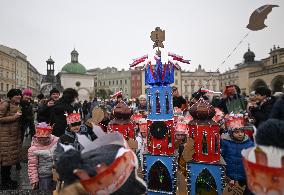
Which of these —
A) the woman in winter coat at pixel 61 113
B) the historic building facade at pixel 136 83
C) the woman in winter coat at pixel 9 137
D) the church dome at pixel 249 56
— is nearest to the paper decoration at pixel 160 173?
the woman in winter coat at pixel 61 113

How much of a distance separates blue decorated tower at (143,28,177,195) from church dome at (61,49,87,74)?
5773cm

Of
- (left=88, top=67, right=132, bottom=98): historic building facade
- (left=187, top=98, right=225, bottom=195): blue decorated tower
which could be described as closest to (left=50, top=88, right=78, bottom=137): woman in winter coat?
(left=187, top=98, right=225, bottom=195): blue decorated tower

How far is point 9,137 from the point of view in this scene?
563 centimetres

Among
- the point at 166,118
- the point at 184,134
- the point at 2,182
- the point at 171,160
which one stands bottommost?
Result: the point at 2,182

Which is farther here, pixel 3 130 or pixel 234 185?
pixel 3 130

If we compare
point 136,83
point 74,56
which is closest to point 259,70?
point 74,56

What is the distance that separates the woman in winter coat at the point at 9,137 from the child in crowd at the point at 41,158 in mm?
1755

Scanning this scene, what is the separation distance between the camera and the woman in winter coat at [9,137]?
5.56m

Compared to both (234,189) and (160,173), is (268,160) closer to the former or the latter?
(234,189)

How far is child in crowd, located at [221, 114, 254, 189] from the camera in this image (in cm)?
397

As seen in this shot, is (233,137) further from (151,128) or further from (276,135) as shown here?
(276,135)

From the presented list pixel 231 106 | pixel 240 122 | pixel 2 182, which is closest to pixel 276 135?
pixel 240 122

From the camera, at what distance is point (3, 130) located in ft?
18.3

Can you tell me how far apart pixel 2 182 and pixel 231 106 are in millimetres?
5124
